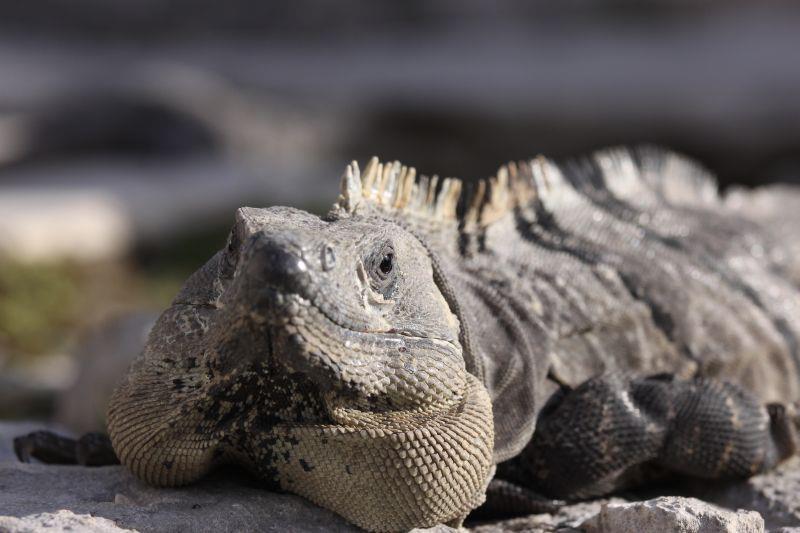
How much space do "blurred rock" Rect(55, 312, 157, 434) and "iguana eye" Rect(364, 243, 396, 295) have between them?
2.98 m

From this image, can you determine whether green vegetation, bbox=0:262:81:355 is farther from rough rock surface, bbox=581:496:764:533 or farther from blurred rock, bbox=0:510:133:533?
rough rock surface, bbox=581:496:764:533

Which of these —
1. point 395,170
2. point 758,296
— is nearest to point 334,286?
point 395,170

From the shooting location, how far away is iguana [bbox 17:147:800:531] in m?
2.61

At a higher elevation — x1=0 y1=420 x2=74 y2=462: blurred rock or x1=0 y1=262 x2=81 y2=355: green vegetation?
x1=0 y1=262 x2=81 y2=355: green vegetation

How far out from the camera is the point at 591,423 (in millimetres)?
3486

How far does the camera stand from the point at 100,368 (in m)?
5.77

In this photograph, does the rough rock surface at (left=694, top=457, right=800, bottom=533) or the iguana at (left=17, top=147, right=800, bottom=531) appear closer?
the iguana at (left=17, top=147, right=800, bottom=531)

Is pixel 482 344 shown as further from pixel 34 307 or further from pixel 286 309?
pixel 34 307

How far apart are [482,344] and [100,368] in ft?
10.2

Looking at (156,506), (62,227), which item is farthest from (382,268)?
(62,227)

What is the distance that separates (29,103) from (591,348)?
43.4 feet

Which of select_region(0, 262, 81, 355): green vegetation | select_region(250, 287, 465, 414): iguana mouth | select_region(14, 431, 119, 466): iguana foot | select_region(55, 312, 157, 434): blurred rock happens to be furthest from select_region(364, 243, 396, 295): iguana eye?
select_region(0, 262, 81, 355): green vegetation

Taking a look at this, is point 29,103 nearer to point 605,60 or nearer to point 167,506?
point 605,60

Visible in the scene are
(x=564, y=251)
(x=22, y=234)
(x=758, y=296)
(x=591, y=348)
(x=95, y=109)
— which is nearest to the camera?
(x=591, y=348)
